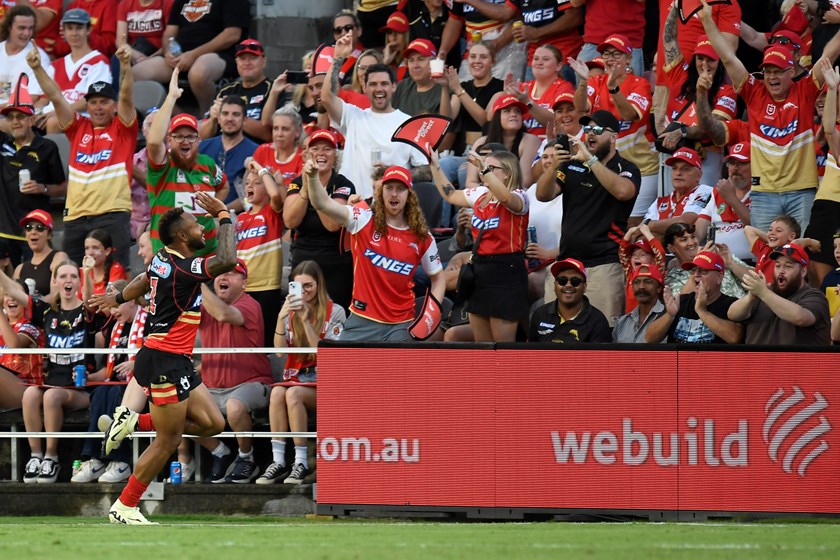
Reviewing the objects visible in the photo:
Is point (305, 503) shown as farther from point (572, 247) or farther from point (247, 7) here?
point (247, 7)

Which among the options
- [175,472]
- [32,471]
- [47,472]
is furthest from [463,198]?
[32,471]

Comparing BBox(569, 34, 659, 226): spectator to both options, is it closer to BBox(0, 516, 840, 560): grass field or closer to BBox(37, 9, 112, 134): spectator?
BBox(0, 516, 840, 560): grass field

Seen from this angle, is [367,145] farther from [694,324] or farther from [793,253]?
[793,253]

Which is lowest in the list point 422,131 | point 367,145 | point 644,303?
point 644,303

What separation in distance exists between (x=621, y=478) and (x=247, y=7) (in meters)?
9.34

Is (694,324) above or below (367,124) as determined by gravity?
below

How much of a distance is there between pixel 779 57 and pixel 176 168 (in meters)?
5.76

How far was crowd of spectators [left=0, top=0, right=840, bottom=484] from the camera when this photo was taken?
11.8 m

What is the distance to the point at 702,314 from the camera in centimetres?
1097

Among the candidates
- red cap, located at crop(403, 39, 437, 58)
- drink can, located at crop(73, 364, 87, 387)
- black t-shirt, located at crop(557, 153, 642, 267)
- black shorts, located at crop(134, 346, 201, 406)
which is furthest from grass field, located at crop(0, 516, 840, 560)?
red cap, located at crop(403, 39, 437, 58)

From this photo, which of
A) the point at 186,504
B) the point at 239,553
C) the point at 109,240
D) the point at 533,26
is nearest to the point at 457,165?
the point at 533,26

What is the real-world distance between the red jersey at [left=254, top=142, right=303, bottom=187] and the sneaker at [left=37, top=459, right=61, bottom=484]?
11.3ft

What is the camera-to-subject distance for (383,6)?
17.3 m

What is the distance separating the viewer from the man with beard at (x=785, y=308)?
34.7 feet
